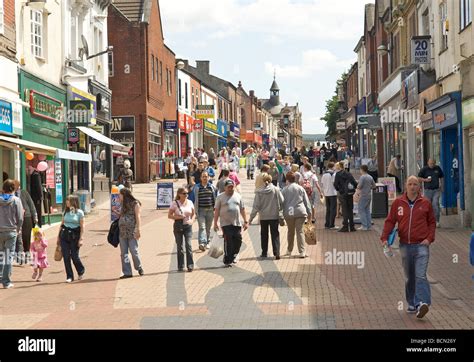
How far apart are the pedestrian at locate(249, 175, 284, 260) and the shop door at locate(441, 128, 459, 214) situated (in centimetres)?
861

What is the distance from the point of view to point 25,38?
22.6 metres

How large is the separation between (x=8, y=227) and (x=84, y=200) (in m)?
11.8

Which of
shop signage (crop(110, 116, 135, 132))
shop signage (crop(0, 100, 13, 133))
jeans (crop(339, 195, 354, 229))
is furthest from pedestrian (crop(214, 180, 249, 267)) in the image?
shop signage (crop(110, 116, 135, 132))

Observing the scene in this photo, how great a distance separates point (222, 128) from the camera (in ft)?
254

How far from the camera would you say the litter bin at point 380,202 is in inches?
923

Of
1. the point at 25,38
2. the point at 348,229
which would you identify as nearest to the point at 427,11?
the point at 348,229

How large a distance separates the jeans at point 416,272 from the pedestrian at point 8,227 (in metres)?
6.83

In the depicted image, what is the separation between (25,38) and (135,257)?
10.8 metres

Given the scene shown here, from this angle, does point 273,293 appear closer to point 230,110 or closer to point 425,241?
point 425,241

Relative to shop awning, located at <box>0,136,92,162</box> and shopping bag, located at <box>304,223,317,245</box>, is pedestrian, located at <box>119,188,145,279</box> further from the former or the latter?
shop awning, located at <box>0,136,92,162</box>

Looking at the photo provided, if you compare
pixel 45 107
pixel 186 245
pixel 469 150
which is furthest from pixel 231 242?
pixel 45 107

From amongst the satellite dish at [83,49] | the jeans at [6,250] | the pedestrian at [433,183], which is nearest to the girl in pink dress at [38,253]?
the jeans at [6,250]

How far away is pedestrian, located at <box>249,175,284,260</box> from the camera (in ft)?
51.8
